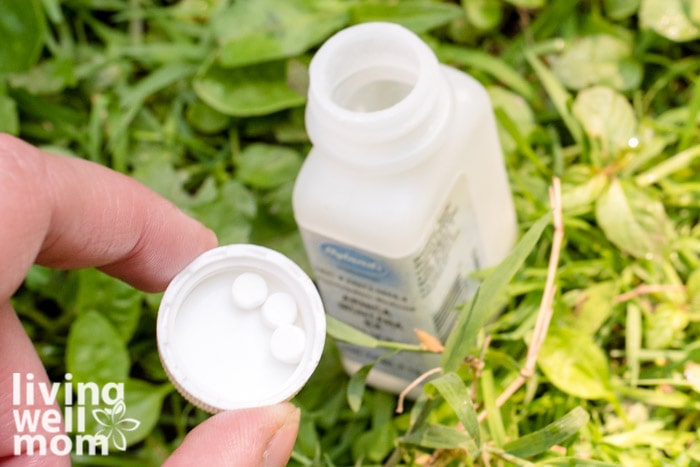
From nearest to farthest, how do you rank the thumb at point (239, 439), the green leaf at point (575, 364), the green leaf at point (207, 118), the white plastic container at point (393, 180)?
the thumb at point (239, 439) → the white plastic container at point (393, 180) → the green leaf at point (575, 364) → the green leaf at point (207, 118)

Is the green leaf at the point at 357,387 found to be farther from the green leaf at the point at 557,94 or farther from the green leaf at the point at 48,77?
the green leaf at the point at 48,77

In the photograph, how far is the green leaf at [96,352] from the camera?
0.92 meters

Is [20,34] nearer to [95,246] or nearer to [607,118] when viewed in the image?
[95,246]

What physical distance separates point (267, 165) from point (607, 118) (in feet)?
1.26

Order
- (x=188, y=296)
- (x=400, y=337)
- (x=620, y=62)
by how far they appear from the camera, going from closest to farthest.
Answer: (x=188, y=296) < (x=400, y=337) < (x=620, y=62)

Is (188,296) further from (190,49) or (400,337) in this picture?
(190,49)

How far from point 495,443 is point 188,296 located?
0.32 metres

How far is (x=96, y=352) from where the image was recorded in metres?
0.93

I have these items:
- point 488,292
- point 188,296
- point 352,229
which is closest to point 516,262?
point 488,292

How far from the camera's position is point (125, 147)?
3.49 ft

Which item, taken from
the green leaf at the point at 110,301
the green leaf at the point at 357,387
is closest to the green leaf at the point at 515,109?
the green leaf at the point at 357,387

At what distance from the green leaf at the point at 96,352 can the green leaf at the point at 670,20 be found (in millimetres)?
679

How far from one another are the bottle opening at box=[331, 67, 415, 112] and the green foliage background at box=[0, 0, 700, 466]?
183mm

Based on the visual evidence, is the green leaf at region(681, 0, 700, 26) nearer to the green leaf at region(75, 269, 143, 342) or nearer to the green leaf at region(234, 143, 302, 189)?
the green leaf at region(234, 143, 302, 189)
